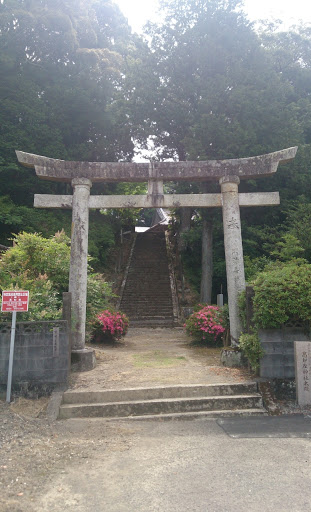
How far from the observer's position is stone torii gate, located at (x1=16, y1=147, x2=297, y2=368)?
308 inches

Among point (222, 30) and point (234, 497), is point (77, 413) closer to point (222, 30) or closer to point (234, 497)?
point (234, 497)

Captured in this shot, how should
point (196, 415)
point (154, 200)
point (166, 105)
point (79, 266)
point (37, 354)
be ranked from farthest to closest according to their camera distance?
point (166, 105)
point (154, 200)
point (79, 266)
point (37, 354)
point (196, 415)

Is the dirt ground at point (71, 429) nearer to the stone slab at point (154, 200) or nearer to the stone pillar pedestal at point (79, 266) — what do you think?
the stone pillar pedestal at point (79, 266)

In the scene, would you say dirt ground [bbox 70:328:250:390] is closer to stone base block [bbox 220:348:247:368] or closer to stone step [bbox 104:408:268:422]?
stone base block [bbox 220:348:247:368]

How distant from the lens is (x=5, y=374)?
5855mm

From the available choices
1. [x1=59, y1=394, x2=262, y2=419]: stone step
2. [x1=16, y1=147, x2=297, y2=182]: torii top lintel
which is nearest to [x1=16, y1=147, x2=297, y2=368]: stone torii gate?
[x1=16, y1=147, x2=297, y2=182]: torii top lintel

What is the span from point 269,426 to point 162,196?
209 inches

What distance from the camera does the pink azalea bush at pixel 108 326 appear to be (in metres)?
10.7

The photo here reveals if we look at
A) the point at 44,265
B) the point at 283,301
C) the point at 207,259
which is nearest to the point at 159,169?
the point at 44,265

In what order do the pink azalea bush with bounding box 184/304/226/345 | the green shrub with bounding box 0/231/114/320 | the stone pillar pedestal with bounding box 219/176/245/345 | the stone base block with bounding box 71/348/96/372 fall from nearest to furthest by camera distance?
the stone base block with bounding box 71/348/96/372 < the stone pillar pedestal with bounding box 219/176/245/345 < the green shrub with bounding box 0/231/114/320 < the pink azalea bush with bounding box 184/304/226/345

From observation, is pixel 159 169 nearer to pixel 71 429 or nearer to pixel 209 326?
pixel 209 326

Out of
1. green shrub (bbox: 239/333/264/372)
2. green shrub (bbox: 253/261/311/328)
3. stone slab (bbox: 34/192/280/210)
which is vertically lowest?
green shrub (bbox: 239/333/264/372)

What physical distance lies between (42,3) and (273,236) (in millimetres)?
21483

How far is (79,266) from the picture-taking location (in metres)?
7.74
